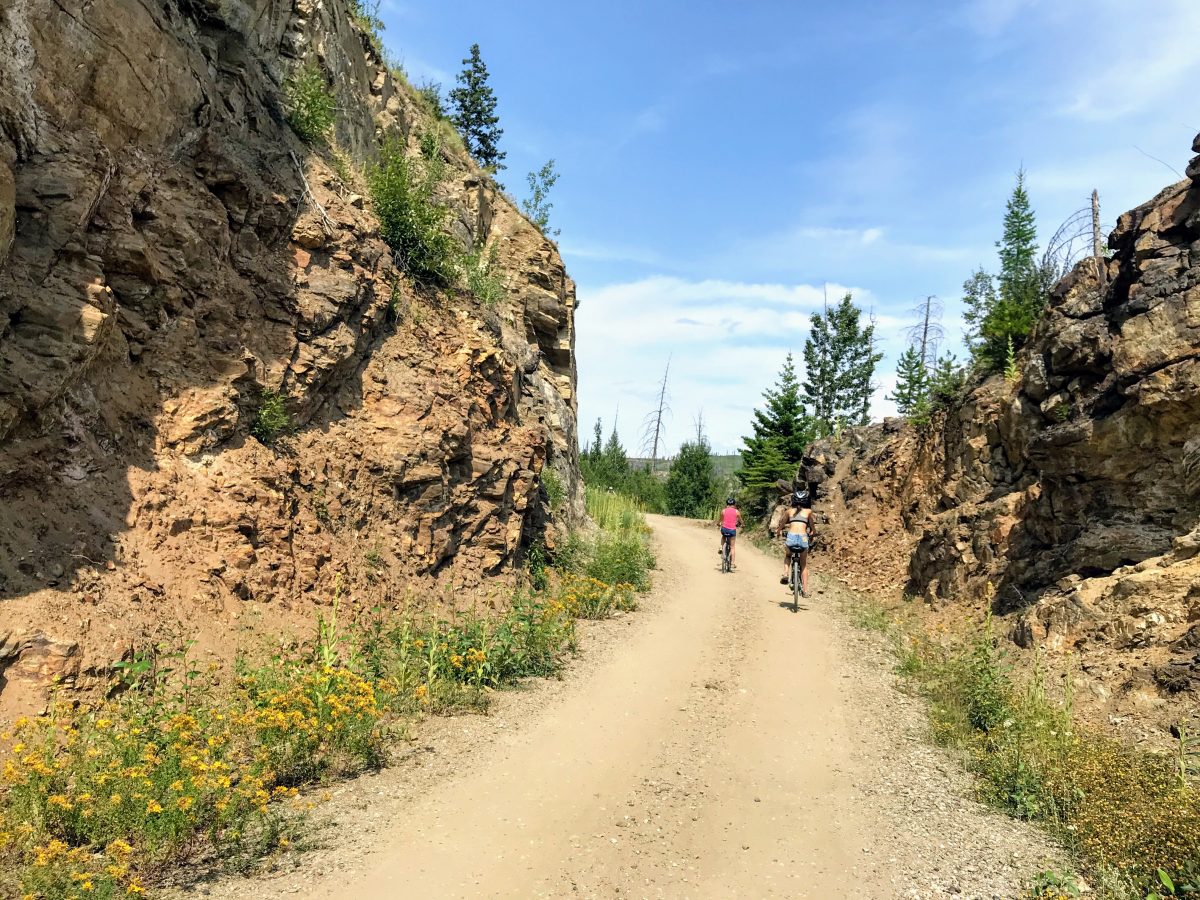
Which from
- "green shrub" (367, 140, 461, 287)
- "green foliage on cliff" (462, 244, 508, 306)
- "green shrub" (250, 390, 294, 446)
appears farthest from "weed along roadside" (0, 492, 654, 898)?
"green foliage on cliff" (462, 244, 508, 306)

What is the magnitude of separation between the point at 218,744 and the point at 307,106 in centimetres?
952

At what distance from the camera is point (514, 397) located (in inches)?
510

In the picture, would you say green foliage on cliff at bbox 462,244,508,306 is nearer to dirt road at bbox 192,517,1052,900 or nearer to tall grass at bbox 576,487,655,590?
tall grass at bbox 576,487,655,590

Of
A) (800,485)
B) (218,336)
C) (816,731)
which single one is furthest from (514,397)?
(800,485)

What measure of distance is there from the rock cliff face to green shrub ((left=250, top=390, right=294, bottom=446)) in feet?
0.40

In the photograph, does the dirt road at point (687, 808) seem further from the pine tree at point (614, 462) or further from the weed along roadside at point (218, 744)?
the pine tree at point (614, 462)

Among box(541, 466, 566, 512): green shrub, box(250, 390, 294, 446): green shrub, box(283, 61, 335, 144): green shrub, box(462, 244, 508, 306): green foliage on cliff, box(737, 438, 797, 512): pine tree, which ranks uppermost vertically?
box(283, 61, 335, 144): green shrub

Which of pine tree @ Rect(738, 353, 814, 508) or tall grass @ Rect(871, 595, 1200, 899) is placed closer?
tall grass @ Rect(871, 595, 1200, 899)

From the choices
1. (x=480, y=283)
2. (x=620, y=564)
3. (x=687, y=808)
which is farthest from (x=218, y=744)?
(x=480, y=283)

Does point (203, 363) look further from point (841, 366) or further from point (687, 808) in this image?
point (841, 366)

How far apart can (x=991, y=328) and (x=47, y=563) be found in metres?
15.7

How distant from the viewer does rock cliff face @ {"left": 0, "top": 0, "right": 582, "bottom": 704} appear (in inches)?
224

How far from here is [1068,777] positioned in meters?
5.29

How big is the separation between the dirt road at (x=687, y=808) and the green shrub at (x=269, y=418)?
416cm
